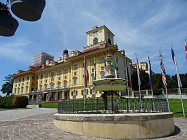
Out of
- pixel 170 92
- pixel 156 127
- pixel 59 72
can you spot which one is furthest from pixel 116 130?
pixel 59 72

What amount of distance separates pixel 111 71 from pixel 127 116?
19.1 ft

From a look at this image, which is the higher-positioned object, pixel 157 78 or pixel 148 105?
pixel 157 78

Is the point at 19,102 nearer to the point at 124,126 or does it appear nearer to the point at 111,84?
the point at 111,84

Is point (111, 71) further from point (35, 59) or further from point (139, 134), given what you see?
point (35, 59)

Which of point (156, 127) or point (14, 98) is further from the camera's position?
point (14, 98)

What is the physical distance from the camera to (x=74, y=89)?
44.8 metres

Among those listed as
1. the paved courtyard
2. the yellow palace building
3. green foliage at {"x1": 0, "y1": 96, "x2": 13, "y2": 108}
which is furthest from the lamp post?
the yellow palace building

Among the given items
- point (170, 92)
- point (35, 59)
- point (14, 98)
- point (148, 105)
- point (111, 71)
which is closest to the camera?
point (148, 105)

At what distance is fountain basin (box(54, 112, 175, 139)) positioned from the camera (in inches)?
205

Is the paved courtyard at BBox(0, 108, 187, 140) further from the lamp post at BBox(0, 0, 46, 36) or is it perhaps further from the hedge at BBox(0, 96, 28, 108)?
the hedge at BBox(0, 96, 28, 108)

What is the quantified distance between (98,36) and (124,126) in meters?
45.7

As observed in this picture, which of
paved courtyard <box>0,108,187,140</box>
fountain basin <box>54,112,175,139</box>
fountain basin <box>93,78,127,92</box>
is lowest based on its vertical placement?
paved courtyard <box>0,108,187,140</box>

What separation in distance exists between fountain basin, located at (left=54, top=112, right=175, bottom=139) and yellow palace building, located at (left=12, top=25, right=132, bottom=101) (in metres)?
28.7

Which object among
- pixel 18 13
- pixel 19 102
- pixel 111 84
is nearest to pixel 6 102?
pixel 19 102
